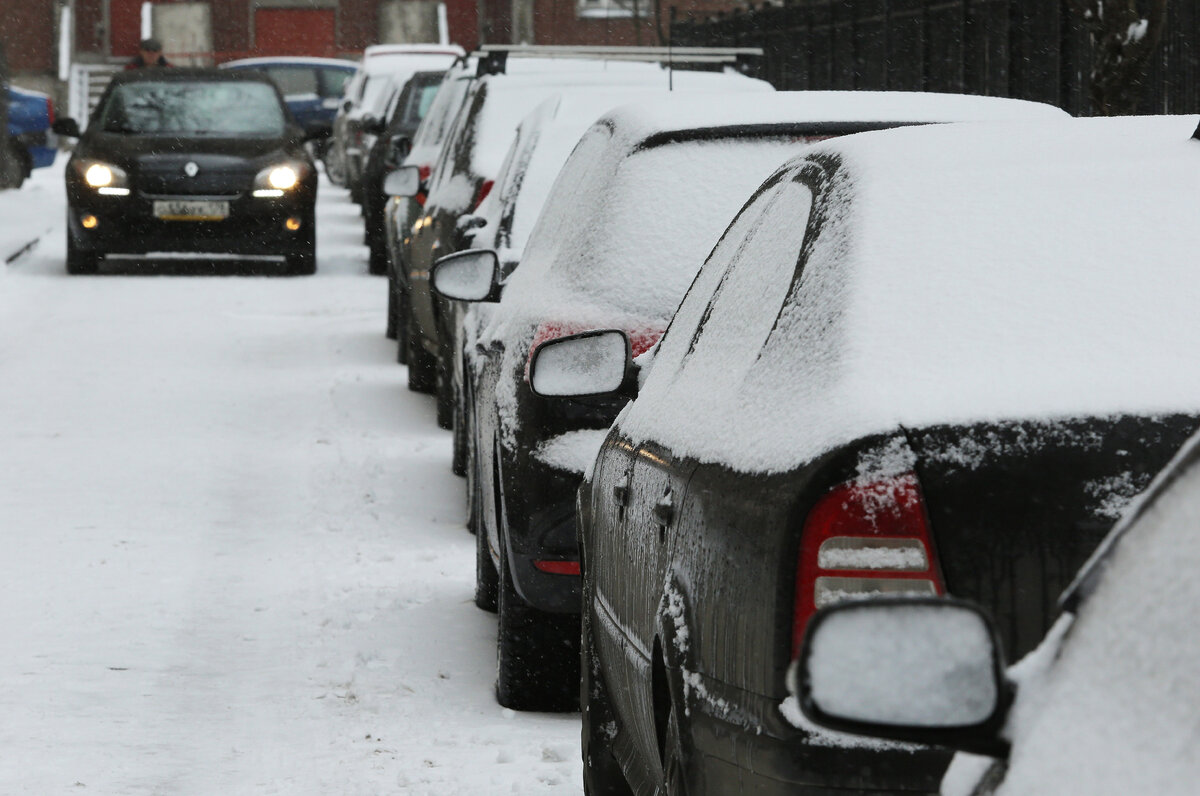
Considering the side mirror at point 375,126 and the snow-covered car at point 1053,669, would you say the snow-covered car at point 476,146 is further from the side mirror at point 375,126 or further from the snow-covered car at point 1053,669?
the side mirror at point 375,126

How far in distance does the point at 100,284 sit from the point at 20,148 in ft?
40.8

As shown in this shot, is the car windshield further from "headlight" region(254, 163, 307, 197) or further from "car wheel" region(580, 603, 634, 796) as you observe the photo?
"car wheel" region(580, 603, 634, 796)

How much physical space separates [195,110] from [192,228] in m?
1.28

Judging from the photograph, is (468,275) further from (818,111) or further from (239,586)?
(818,111)

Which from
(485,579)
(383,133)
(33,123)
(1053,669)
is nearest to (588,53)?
(485,579)

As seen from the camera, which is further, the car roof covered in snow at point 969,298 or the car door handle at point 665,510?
the car door handle at point 665,510

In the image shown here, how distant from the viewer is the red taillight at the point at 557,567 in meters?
5.89

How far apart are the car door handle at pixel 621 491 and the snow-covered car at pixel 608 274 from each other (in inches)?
58.9

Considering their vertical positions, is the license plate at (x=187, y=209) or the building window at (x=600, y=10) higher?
the building window at (x=600, y=10)

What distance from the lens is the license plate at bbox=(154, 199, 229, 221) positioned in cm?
1948

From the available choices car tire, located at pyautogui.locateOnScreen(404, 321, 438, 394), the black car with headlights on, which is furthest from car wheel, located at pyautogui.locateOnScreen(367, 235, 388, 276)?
car tire, located at pyautogui.locateOnScreen(404, 321, 438, 394)

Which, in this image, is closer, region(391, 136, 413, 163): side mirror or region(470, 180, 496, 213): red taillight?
region(470, 180, 496, 213): red taillight

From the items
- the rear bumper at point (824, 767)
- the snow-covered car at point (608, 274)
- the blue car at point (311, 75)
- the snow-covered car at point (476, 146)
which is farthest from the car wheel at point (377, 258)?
the blue car at point (311, 75)

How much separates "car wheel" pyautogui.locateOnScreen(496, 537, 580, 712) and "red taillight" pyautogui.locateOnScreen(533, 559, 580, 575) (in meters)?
0.12
